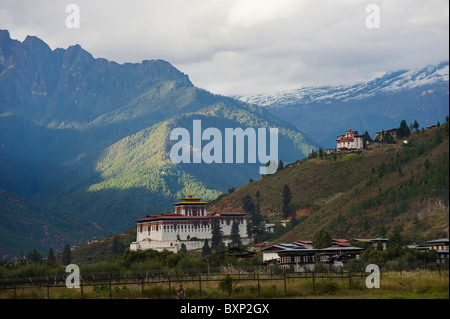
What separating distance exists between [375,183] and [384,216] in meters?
20.9

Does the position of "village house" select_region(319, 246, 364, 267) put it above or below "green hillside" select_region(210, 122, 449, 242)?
below

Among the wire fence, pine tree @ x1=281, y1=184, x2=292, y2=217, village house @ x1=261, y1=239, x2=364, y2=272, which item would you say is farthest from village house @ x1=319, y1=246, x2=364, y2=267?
pine tree @ x1=281, y1=184, x2=292, y2=217

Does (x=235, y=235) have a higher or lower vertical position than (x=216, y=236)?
higher

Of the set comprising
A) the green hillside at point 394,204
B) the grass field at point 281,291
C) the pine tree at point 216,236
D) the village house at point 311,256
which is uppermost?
the green hillside at point 394,204

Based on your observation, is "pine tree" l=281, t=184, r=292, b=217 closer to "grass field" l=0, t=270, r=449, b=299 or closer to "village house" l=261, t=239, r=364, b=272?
"village house" l=261, t=239, r=364, b=272

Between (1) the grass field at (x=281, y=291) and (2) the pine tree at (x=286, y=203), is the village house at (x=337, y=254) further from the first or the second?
(2) the pine tree at (x=286, y=203)

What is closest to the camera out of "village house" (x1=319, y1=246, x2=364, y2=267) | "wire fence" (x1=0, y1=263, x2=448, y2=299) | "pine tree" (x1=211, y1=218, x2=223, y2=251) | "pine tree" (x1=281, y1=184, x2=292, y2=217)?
"wire fence" (x1=0, y1=263, x2=448, y2=299)

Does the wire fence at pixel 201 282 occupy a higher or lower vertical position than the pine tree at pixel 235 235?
lower

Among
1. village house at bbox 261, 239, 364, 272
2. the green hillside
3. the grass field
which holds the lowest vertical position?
the grass field

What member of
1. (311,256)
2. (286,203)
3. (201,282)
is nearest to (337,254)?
(311,256)

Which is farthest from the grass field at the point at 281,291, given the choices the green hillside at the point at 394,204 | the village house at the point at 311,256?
the green hillside at the point at 394,204

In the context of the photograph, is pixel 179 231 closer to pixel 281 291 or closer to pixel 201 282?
pixel 201 282

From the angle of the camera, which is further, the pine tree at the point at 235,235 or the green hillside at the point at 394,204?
the pine tree at the point at 235,235
